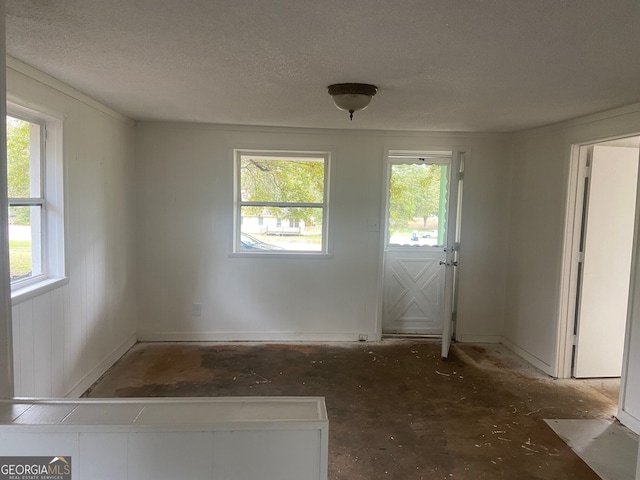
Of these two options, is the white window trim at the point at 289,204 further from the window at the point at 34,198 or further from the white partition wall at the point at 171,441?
the white partition wall at the point at 171,441

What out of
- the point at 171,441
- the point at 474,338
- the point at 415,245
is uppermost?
the point at 415,245

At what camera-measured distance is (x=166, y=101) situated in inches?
125

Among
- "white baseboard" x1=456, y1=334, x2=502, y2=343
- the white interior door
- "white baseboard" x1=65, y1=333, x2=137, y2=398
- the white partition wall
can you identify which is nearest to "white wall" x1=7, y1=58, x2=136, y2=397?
"white baseboard" x1=65, y1=333, x2=137, y2=398

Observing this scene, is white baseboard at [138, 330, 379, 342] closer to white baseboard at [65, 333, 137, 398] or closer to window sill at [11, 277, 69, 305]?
white baseboard at [65, 333, 137, 398]

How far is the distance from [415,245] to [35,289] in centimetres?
360

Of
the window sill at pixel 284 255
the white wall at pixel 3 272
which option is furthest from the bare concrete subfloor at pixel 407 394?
the white wall at pixel 3 272

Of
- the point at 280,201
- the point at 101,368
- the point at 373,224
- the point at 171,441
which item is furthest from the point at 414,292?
the point at 171,441

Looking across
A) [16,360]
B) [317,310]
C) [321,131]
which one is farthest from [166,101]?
[317,310]

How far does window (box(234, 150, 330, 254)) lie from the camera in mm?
4391

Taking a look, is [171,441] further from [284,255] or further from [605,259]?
[605,259]

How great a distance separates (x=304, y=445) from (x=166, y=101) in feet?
9.49

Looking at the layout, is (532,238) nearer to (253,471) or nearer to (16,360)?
(253,471)

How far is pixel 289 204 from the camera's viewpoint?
4.41 m

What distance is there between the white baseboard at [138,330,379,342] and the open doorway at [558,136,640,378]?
1863 millimetres
